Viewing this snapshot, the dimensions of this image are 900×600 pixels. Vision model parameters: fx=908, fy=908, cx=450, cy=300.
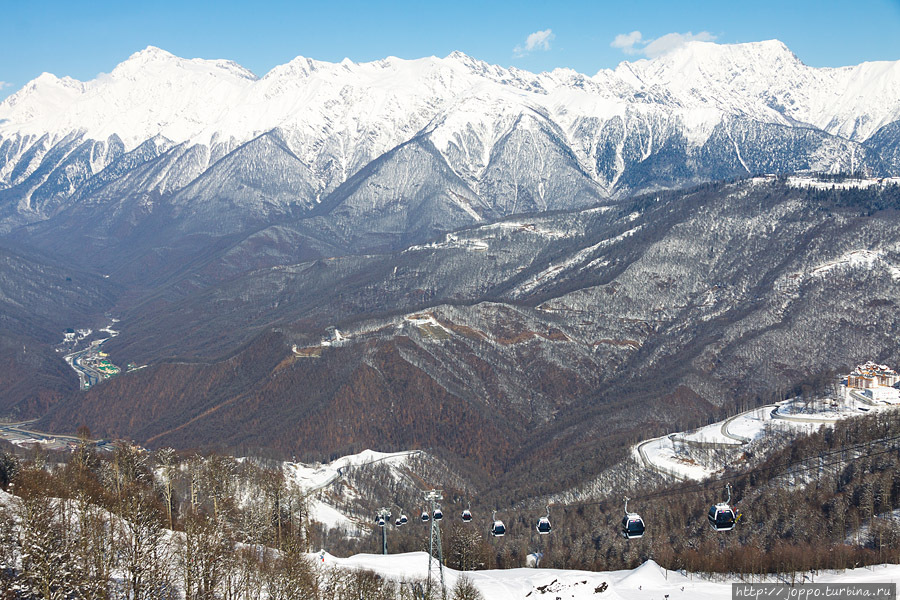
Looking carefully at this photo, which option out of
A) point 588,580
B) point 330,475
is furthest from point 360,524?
point 588,580

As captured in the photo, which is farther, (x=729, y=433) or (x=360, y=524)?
(x=729, y=433)

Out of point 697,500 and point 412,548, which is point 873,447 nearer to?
point 697,500

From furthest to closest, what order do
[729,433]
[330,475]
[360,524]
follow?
[729,433] < [330,475] < [360,524]

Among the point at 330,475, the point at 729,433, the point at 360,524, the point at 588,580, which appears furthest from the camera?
the point at 729,433

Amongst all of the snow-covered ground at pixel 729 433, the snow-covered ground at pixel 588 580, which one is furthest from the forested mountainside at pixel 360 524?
the snow-covered ground at pixel 729 433

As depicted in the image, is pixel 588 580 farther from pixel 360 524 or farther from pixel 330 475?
pixel 330 475

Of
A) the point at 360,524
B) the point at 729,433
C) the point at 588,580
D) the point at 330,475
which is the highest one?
the point at 729,433

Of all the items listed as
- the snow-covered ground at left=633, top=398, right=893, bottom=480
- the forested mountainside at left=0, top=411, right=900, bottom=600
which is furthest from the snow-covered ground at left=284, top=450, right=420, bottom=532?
the snow-covered ground at left=633, top=398, right=893, bottom=480

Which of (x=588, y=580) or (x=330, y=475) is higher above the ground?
(x=330, y=475)
